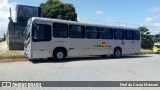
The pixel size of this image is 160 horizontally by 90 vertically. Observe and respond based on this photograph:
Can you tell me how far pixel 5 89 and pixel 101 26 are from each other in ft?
44.6

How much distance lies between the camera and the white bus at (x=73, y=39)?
1676 centimetres

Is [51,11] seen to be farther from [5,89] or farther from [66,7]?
[5,89]

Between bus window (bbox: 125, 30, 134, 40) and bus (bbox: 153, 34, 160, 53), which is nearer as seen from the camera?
bus window (bbox: 125, 30, 134, 40)

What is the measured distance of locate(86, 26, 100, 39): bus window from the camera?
65.7 ft

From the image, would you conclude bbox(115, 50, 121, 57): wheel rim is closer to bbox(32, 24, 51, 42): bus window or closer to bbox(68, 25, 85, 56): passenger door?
bbox(68, 25, 85, 56): passenger door

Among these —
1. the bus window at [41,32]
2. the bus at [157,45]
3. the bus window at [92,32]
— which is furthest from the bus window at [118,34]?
the bus at [157,45]

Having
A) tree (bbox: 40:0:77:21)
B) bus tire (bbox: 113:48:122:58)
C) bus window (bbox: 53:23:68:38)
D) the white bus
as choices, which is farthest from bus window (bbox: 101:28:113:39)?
tree (bbox: 40:0:77:21)

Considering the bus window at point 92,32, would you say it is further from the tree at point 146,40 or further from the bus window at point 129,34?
the tree at point 146,40

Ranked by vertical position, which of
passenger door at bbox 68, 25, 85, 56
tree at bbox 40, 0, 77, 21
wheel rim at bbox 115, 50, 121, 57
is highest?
tree at bbox 40, 0, 77, 21

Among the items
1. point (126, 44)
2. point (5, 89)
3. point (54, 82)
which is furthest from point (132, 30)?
point (5, 89)

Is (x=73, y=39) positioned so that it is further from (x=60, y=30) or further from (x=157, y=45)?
(x=157, y=45)

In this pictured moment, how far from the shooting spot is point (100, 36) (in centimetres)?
2098

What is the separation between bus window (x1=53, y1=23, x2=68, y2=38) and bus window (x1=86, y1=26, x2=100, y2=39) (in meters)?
2.25

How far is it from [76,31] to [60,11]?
73.9 feet
